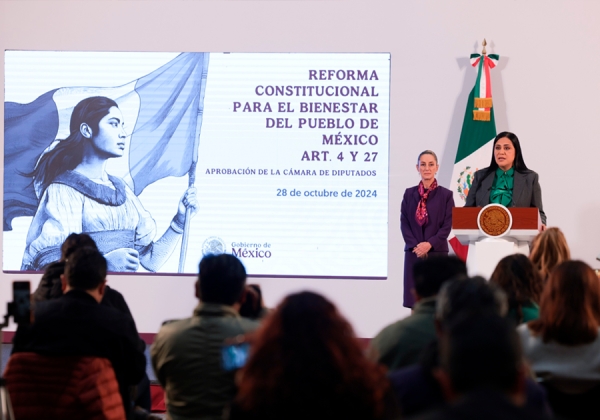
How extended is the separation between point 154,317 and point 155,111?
1.95 metres

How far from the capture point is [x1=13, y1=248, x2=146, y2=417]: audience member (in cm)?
268

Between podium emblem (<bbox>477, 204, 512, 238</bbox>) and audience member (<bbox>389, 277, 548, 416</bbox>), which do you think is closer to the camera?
audience member (<bbox>389, 277, 548, 416</bbox>)

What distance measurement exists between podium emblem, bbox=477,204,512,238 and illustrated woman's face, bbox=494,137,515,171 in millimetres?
510

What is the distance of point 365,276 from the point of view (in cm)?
698

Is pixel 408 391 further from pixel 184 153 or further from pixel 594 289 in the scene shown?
pixel 184 153

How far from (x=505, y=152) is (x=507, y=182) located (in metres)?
0.21

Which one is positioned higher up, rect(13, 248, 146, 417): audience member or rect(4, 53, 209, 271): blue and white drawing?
rect(4, 53, 209, 271): blue and white drawing

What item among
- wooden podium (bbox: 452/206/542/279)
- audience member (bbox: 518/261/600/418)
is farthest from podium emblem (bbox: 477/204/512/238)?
audience member (bbox: 518/261/600/418)

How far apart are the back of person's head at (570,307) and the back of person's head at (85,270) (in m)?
1.57

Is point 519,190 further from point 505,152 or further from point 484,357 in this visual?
point 484,357

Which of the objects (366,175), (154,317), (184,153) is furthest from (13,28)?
(366,175)

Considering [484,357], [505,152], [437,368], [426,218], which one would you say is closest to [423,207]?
[426,218]

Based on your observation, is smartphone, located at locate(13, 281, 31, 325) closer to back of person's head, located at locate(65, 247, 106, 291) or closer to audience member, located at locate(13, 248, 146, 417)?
audience member, located at locate(13, 248, 146, 417)

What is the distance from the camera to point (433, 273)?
245cm
